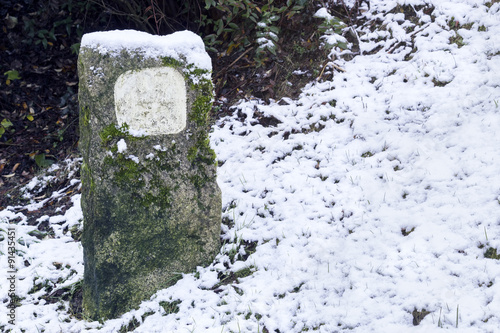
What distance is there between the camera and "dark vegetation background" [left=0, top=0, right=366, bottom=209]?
168 inches

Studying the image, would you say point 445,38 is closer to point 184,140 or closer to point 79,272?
point 184,140

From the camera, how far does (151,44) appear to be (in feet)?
7.90

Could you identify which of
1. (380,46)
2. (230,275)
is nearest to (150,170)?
(230,275)

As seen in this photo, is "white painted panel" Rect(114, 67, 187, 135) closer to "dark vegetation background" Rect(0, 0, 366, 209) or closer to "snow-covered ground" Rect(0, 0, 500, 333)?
"snow-covered ground" Rect(0, 0, 500, 333)

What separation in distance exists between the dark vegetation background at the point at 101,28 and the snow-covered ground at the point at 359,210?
14.6 inches

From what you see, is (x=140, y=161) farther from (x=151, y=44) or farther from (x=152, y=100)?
(x=151, y=44)

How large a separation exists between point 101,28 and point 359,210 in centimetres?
415

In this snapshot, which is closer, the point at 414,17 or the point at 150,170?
the point at 150,170

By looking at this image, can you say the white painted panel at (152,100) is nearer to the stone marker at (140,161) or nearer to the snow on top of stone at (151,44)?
the stone marker at (140,161)

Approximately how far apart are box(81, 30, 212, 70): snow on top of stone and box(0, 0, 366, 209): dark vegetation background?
5.02 feet

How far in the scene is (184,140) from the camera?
2572mm

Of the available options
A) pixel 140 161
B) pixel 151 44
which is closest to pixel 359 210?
pixel 140 161

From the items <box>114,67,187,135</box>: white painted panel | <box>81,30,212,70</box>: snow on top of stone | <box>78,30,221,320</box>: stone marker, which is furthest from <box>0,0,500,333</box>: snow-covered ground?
<box>81,30,212,70</box>: snow on top of stone

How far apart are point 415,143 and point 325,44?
1721mm
